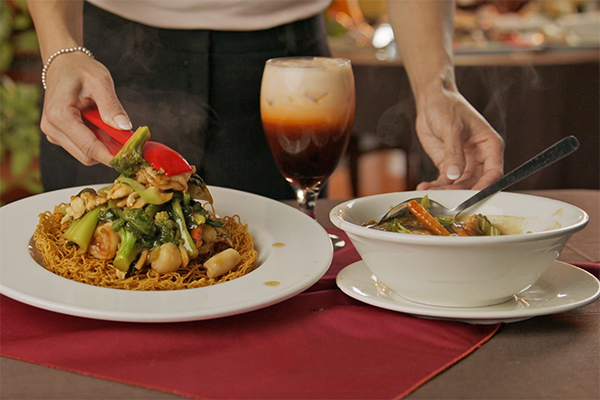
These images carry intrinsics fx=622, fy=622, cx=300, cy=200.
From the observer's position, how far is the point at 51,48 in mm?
1346

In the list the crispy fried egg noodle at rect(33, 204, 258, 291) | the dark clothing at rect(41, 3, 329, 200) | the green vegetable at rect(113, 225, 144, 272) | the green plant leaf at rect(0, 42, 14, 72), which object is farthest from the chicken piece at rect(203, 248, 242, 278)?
the green plant leaf at rect(0, 42, 14, 72)

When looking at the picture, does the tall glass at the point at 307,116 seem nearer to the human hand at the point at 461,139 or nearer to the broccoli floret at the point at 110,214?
the human hand at the point at 461,139

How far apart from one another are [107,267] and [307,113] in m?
0.51

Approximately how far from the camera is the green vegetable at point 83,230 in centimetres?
99

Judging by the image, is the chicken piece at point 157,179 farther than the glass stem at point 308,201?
No

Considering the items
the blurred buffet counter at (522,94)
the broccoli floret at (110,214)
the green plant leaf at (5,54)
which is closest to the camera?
Result: the broccoli floret at (110,214)

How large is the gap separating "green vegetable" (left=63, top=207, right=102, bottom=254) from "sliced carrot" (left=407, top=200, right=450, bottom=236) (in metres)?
0.51

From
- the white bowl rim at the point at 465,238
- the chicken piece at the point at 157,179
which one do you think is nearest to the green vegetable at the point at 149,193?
the chicken piece at the point at 157,179

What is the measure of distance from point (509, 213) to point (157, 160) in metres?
0.57

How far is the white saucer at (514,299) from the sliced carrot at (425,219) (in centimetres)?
11

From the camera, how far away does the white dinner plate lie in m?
0.78

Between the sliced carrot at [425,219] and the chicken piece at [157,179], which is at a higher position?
the chicken piece at [157,179]

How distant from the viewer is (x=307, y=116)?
1271 millimetres

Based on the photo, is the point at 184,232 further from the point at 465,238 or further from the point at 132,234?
the point at 465,238
